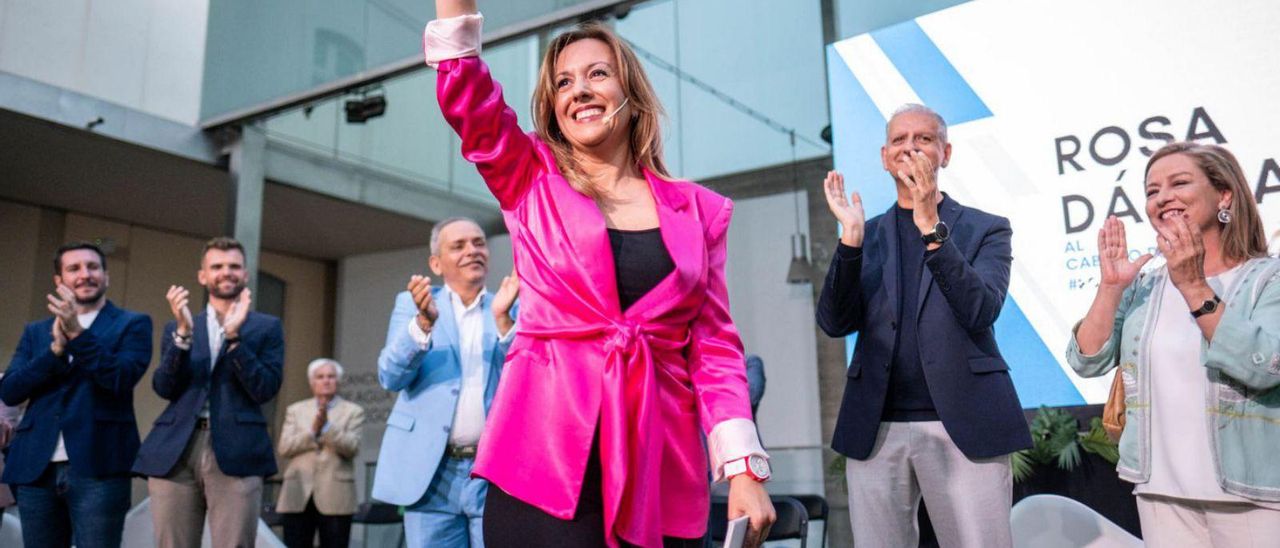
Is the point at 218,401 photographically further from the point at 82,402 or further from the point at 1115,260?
the point at 1115,260

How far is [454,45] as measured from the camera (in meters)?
1.24

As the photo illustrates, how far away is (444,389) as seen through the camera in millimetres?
2857

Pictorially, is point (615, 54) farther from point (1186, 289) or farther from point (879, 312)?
point (1186, 289)

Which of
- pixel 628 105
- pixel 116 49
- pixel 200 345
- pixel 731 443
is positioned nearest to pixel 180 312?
pixel 200 345

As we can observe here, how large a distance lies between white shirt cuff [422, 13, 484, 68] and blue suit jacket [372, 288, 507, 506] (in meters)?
1.60

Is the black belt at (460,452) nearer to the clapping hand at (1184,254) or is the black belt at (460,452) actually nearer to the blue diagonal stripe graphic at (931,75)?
the clapping hand at (1184,254)

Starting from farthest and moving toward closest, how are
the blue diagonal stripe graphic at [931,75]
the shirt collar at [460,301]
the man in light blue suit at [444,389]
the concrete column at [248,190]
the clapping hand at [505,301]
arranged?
the concrete column at [248,190] → the blue diagonal stripe graphic at [931,75] → the shirt collar at [460,301] → the man in light blue suit at [444,389] → the clapping hand at [505,301]

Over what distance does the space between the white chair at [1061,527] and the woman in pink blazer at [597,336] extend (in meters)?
1.92

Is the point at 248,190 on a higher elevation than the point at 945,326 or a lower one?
higher

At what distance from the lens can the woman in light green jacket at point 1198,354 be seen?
1.88m

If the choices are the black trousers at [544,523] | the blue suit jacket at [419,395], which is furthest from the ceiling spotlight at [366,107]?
the black trousers at [544,523]

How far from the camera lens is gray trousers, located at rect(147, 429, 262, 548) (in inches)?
128

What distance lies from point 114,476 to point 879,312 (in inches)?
115

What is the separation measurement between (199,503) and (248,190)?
470cm
